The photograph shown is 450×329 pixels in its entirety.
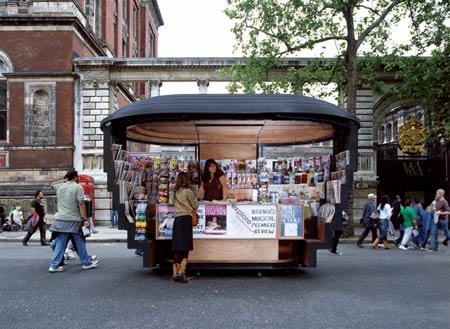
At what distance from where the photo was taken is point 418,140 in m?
27.5

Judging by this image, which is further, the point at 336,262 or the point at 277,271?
the point at 336,262

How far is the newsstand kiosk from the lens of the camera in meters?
9.20

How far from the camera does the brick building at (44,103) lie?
85.4 ft

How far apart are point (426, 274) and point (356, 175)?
16530mm

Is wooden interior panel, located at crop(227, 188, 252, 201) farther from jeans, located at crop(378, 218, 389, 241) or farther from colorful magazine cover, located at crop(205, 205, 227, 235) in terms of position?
jeans, located at crop(378, 218, 389, 241)

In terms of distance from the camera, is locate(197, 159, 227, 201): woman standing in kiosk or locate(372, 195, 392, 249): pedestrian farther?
locate(372, 195, 392, 249): pedestrian

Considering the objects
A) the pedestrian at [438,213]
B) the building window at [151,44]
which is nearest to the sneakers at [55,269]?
the pedestrian at [438,213]

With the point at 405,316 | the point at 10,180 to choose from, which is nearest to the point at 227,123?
the point at 405,316

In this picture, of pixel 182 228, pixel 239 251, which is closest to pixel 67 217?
pixel 182 228

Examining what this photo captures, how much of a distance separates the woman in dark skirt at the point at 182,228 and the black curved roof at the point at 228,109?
3.80 feet

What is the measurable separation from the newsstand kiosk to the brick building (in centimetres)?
1568

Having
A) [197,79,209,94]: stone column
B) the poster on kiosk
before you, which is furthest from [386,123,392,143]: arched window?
the poster on kiosk

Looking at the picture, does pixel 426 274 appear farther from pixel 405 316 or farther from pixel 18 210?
pixel 18 210

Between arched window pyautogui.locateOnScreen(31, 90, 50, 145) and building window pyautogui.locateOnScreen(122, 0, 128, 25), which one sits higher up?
building window pyautogui.locateOnScreen(122, 0, 128, 25)
